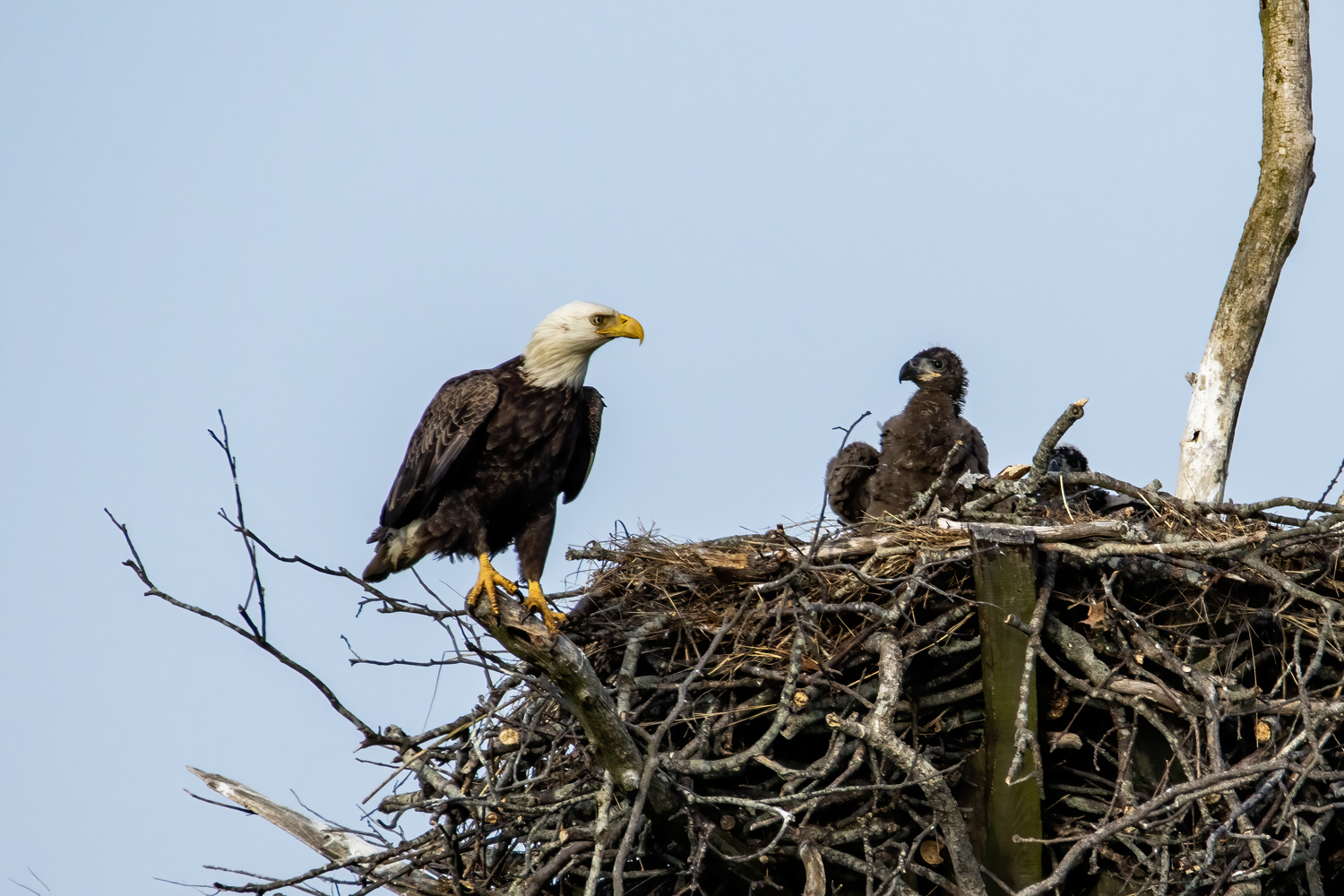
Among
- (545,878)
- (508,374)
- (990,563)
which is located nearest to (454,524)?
(508,374)

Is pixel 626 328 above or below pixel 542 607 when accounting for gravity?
above

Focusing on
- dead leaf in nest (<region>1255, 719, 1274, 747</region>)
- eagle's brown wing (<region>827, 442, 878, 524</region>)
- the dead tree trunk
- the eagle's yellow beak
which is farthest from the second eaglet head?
dead leaf in nest (<region>1255, 719, 1274, 747</region>)

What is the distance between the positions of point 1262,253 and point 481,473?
4.17 metres

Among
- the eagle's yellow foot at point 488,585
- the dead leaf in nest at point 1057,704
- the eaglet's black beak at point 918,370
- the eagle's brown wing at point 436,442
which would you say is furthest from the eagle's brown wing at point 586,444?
the dead leaf in nest at point 1057,704

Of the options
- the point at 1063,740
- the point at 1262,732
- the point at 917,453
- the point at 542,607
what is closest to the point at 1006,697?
the point at 1063,740

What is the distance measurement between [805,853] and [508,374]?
287cm

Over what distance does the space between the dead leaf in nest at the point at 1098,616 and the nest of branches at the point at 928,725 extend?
19mm

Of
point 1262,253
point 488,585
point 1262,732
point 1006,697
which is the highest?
point 1262,253

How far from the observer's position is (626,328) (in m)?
7.28

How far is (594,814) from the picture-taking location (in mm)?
5645

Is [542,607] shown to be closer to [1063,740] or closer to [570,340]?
[570,340]

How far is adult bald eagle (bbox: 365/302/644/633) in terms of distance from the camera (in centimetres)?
680

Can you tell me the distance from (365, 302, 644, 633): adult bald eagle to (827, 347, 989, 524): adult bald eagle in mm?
1422

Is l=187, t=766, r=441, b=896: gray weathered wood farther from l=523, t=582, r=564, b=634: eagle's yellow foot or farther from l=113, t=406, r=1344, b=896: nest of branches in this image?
l=523, t=582, r=564, b=634: eagle's yellow foot
